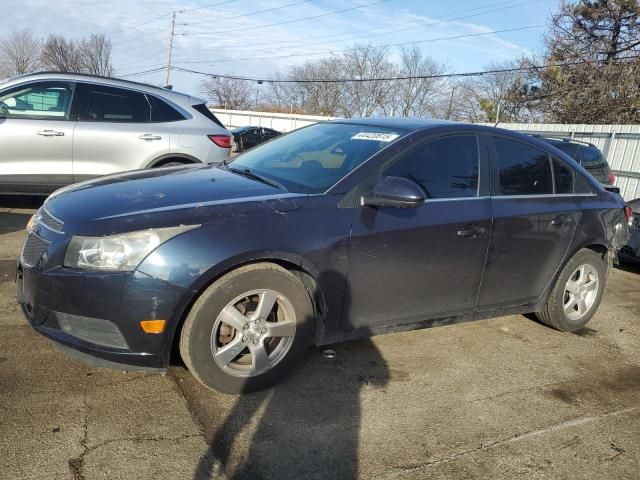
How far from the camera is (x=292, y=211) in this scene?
9.92ft

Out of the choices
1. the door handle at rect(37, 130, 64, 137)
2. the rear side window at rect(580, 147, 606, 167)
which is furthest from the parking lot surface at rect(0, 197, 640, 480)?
the rear side window at rect(580, 147, 606, 167)

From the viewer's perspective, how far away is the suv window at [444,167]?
3494mm

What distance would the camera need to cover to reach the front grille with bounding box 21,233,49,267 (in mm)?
2846

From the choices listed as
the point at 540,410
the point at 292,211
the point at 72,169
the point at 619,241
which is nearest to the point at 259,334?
the point at 292,211

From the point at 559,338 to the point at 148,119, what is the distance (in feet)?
16.9

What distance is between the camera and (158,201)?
9.62ft

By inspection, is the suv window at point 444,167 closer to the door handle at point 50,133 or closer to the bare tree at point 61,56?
the door handle at point 50,133

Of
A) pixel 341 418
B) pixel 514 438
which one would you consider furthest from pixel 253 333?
pixel 514 438

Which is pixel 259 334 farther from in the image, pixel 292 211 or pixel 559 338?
pixel 559 338

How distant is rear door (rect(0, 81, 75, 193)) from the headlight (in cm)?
416

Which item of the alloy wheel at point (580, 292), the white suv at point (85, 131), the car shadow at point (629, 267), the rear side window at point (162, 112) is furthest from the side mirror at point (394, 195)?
the car shadow at point (629, 267)

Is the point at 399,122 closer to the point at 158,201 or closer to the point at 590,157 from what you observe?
the point at 158,201

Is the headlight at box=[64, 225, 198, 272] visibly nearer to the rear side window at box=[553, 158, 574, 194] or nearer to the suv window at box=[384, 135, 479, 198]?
the suv window at box=[384, 135, 479, 198]

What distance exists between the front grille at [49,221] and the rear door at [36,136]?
346 cm
